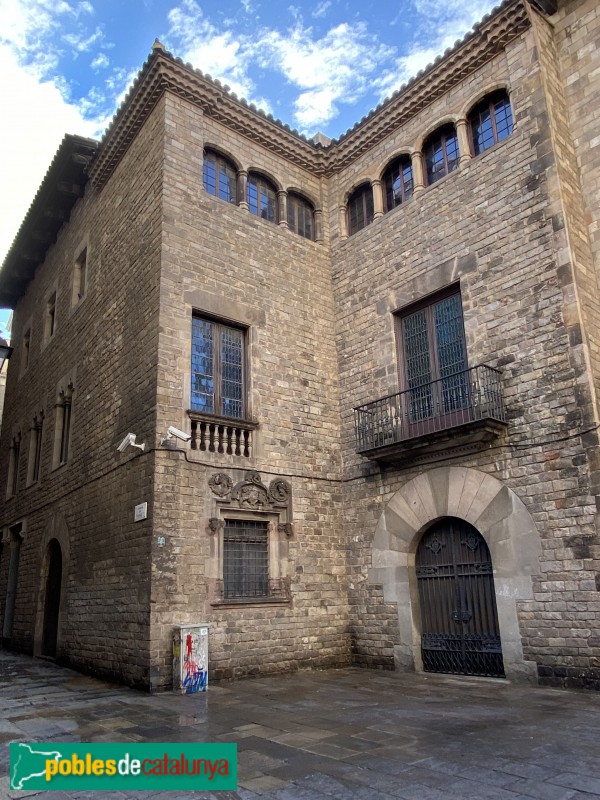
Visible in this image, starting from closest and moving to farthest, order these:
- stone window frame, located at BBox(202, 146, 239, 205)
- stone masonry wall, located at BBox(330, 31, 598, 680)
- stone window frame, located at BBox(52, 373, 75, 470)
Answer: stone masonry wall, located at BBox(330, 31, 598, 680) < stone window frame, located at BBox(202, 146, 239, 205) < stone window frame, located at BBox(52, 373, 75, 470)

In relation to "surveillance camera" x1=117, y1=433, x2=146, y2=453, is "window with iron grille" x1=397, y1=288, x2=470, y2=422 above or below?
above

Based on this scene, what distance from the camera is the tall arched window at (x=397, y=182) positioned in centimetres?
1194

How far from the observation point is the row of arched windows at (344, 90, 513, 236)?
34.7 feet

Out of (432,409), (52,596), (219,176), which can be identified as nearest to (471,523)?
(432,409)

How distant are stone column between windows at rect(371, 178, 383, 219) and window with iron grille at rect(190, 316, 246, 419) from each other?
358 centimetres

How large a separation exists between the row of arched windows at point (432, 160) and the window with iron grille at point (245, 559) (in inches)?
248

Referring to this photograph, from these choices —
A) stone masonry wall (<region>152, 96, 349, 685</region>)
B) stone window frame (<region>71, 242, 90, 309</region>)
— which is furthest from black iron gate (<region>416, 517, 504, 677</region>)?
stone window frame (<region>71, 242, 90, 309</region>)

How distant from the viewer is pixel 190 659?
8469 millimetres

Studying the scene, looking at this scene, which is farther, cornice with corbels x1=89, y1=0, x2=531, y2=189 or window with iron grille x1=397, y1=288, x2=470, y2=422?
cornice with corbels x1=89, y1=0, x2=531, y2=189

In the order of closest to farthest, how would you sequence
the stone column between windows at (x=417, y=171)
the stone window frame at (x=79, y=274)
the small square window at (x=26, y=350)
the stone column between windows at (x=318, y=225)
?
the stone column between windows at (x=417, y=171) → the stone column between windows at (x=318, y=225) → the stone window frame at (x=79, y=274) → the small square window at (x=26, y=350)

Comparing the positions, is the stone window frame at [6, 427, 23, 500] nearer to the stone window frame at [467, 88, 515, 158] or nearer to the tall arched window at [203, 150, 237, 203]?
the tall arched window at [203, 150, 237, 203]

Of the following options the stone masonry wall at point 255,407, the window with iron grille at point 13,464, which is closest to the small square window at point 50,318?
the window with iron grille at point 13,464

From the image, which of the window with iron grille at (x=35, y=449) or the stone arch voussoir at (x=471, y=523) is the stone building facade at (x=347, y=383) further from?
the window with iron grille at (x=35, y=449)

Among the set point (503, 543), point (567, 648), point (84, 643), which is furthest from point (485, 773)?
point (84, 643)
